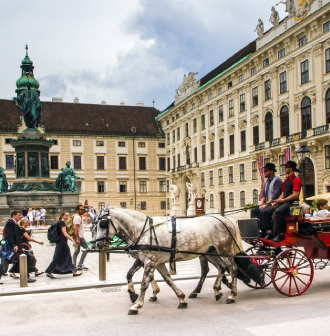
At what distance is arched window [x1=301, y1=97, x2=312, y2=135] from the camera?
1389 inches

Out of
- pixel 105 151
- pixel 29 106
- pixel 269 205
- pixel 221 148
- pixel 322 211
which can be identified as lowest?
pixel 322 211

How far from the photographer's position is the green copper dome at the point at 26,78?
31.5 meters

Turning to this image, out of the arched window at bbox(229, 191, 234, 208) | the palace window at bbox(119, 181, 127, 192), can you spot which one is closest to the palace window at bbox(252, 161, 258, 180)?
the arched window at bbox(229, 191, 234, 208)

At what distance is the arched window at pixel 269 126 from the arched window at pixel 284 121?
1663mm

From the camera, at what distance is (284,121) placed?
38.6 m

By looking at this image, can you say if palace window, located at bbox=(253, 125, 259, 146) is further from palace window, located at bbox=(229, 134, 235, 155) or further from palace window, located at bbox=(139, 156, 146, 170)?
palace window, located at bbox=(139, 156, 146, 170)

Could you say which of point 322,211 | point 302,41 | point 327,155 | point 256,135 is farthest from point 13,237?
point 256,135

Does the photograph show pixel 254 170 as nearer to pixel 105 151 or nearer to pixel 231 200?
pixel 231 200

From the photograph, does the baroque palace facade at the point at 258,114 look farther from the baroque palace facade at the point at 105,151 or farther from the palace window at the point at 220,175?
the baroque palace facade at the point at 105,151

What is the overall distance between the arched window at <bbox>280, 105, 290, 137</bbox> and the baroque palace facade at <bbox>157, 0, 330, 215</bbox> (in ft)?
0.06

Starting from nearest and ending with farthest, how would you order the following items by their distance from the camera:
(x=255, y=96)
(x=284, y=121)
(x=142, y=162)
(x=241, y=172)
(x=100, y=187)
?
(x=284, y=121) < (x=255, y=96) < (x=241, y=172) < (x=100, y=187) < (x=142, y=162)

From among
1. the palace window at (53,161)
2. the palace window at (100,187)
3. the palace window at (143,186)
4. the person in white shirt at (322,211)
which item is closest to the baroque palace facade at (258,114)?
the palace window at (143,186)

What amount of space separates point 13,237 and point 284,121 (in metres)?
31.8

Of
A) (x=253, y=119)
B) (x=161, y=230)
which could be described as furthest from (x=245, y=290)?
(x=253, y=119)
